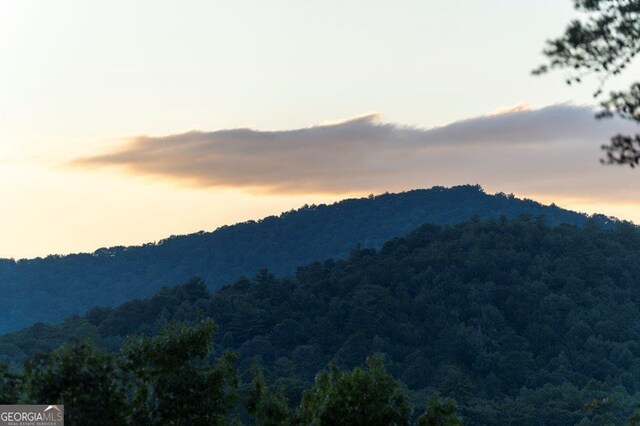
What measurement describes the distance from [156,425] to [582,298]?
134619 mm

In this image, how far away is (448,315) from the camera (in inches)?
5915

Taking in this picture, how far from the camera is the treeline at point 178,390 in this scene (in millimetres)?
21844

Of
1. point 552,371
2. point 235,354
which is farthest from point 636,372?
point 235,354

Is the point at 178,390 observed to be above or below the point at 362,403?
above
